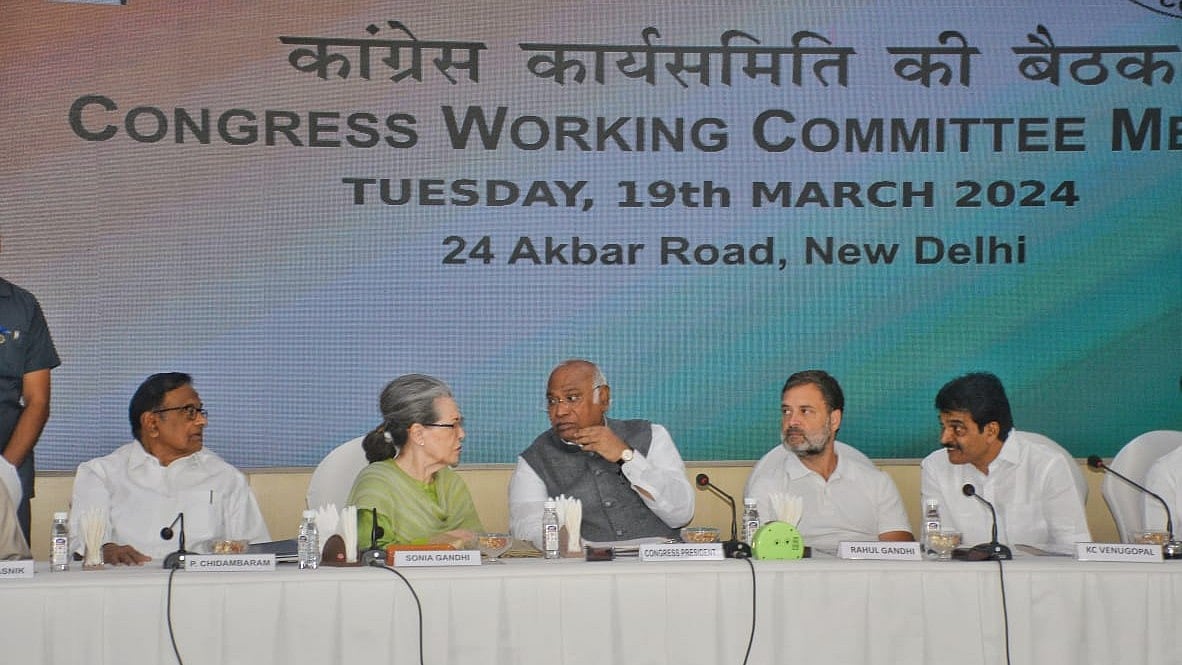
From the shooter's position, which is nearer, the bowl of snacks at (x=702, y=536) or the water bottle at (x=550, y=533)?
the water bottle at (x=550, y=533)

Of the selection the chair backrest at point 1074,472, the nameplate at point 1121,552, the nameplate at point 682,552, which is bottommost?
the nameplate at point 1121,552

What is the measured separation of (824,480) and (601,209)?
1.50 m

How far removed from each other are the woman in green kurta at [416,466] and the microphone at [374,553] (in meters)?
0.31

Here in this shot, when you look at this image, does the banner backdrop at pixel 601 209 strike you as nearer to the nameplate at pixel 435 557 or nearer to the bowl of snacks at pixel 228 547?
the bowl of snacks at pixel 228 547

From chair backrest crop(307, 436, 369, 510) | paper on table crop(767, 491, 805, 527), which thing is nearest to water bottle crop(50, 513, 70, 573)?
chair backrest crop(307, 436, 369, 510)

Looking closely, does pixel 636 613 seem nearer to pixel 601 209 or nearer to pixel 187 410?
pixel 187 410

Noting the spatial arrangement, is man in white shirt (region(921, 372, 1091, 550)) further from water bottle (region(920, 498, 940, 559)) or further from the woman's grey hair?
the woman's grey hair

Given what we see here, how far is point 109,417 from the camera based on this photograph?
543 cm

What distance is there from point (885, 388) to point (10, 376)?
11.0 feet

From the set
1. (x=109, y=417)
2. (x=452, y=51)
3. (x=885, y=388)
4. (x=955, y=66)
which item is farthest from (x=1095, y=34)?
(x=109, y=417)

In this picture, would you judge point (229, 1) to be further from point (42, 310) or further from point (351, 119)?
point (42, 310)

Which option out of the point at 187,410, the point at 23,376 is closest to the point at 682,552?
the point at 187,410

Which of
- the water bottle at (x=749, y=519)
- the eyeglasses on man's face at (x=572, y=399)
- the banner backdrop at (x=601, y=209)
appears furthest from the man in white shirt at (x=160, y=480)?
the water bottle at (x=749, y=519)

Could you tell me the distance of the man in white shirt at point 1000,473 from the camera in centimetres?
455
